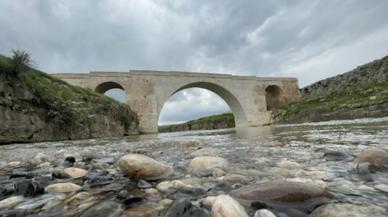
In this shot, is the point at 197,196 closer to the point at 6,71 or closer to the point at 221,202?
the point at 221,202

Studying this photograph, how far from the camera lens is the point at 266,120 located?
116 feet

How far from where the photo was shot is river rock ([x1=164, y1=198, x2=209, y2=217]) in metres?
1.32

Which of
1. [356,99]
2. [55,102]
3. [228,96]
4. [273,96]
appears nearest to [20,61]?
[55,102]

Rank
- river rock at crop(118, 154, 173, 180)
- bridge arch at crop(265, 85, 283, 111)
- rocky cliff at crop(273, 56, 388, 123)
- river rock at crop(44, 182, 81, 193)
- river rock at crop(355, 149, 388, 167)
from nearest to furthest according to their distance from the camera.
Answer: river rock at crop(44, 182, 81, 193)
river rock at crop(355, 149, 388, 167)
river rock at crop(118, 154, 173, 180)
rocky cliff at crop(273, 56, 388, 123)
bridge arch at crop(265, 85, 283, 111)

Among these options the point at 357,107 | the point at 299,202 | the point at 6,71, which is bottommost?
the point at 299,202

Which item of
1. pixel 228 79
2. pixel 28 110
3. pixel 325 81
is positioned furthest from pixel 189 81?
pixel 28 110

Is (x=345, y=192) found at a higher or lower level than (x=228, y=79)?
lower

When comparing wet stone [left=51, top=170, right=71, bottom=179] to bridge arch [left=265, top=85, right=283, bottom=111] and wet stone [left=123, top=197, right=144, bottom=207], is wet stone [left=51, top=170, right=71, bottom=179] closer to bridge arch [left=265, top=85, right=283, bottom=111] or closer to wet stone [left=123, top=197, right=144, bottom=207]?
wet stone [left=123, top=197, right=144, bottom=207]

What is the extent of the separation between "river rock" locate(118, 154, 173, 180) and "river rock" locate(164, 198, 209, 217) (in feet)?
2.97

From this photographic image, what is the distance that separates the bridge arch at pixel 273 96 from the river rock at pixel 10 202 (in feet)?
128

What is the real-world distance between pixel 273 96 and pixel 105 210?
132 feet

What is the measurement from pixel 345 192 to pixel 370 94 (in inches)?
868

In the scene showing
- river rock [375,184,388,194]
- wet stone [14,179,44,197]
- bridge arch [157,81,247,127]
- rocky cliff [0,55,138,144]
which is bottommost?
river rock [375,184,388,194]

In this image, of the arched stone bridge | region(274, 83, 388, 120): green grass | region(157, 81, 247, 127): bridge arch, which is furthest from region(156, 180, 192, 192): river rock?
region(157, 81, 247, 127): bridge arch
